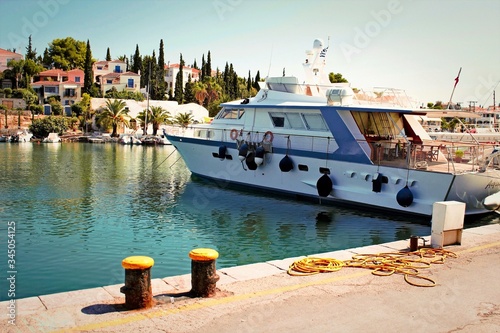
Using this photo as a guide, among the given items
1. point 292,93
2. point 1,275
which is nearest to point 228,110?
point 292,93

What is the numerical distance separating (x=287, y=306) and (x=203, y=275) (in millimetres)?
1199

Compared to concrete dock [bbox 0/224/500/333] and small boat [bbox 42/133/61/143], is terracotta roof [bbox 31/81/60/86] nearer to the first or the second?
small boat [bbox 42/133/61/143]

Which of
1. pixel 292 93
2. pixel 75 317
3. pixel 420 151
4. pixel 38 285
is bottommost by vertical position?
pixel 38 285

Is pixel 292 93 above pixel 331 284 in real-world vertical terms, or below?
above

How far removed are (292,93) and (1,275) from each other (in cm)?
1429

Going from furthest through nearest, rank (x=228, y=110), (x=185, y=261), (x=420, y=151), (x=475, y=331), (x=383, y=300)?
(x=228, y=110) → (x=420, y=151) → (x=185, y=261) → (x=383, y=300) → (x=475, y=331)

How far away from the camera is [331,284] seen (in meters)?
7.46

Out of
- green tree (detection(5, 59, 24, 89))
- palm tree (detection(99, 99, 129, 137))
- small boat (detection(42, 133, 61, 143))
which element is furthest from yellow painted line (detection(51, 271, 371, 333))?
green tree (detection(5, 59, 24, 89))

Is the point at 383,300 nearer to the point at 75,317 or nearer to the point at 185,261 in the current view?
the point at 75,317

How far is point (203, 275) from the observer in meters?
6.73

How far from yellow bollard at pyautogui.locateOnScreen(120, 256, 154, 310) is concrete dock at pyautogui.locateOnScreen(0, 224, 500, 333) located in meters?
0.11

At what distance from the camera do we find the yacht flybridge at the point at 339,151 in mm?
16391

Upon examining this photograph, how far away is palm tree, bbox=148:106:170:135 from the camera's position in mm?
67062

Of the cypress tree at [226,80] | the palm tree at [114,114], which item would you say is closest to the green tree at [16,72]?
the palm tree at [114,114]
